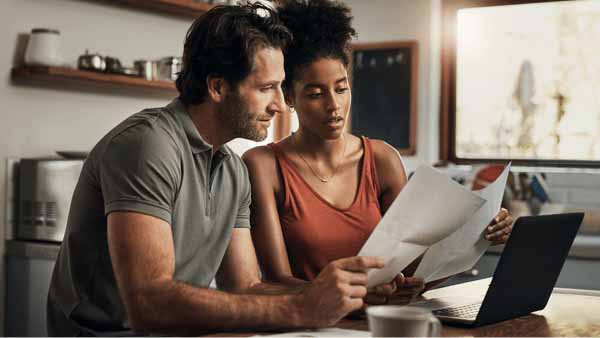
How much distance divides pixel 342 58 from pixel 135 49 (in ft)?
6.91

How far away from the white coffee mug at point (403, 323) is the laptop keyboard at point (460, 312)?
1.50ft

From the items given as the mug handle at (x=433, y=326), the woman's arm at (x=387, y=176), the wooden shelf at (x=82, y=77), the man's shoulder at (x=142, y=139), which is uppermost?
the wooden shelf at (x=82, y=77)

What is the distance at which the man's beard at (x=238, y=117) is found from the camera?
1649mm

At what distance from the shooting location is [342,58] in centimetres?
192

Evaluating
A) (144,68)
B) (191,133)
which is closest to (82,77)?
(144,68)

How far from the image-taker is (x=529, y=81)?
187 inches

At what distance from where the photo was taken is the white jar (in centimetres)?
321

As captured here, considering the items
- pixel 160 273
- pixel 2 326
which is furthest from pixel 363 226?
pixel 2 326

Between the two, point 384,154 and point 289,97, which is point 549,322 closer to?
point 384,154

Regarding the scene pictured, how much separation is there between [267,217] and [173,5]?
2174 mm

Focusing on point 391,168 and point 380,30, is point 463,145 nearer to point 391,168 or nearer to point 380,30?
point 380,30

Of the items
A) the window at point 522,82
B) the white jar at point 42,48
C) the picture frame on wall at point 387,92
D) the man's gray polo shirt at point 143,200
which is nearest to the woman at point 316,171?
the man's gray polo shirt at point 143,200

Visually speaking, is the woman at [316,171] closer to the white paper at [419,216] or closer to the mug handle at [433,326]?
the white paper at [419,216]

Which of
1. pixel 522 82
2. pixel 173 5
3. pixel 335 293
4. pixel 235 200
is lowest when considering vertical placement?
pixel 335 293
